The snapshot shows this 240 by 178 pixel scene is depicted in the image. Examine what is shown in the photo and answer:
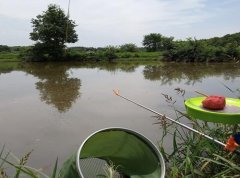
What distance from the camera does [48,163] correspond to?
287 cm

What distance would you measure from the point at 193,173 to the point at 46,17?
17.8 m

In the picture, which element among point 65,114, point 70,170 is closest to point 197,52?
point 65,114

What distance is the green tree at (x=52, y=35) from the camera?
59.8ft

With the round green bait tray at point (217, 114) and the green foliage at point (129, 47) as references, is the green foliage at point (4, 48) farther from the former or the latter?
the round green bait tray at point (217, 114)

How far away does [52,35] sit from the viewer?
1833 centimetres

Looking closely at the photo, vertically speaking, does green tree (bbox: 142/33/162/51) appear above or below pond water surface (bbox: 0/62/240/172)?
above

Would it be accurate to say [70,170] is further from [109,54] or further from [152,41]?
[152,41]

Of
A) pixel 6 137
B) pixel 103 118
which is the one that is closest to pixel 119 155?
pixel 6 137

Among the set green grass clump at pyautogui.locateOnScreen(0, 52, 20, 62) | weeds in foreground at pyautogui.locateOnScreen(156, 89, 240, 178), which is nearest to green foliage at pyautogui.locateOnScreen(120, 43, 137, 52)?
green grass clump at pyautogui.locateOnScreen(0, 52, 20, 62)

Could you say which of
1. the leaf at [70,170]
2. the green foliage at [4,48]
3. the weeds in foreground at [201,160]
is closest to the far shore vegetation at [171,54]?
the green foliage at [4,48]

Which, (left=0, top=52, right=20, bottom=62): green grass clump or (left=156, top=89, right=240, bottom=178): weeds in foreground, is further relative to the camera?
(left=0, top=52, right=20, bottom=62): green grass clump

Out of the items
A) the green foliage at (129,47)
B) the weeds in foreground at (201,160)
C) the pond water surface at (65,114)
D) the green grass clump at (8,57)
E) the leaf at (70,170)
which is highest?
the leaf at (70,170)

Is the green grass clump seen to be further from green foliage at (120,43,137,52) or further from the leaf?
the leaf

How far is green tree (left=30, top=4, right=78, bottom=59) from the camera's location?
718 inches
